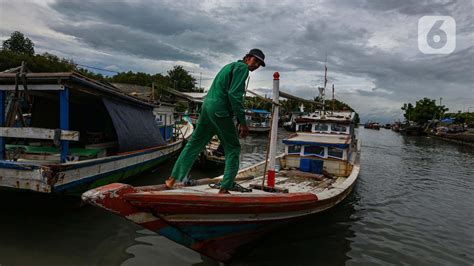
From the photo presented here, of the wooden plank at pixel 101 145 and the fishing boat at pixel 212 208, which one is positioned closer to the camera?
the fishing boat at pixel 212 208

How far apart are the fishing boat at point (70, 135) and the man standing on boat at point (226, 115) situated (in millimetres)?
2572

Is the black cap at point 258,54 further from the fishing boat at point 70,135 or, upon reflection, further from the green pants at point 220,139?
the fishing boat at point 70,135

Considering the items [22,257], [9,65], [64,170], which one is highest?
A: [9,65]

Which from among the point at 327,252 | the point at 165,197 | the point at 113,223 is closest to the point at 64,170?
the point at 113,223

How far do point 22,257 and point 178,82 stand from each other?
59787 mm

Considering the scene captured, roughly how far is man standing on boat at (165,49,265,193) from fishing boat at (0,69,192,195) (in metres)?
2.57

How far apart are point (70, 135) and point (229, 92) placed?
360cm

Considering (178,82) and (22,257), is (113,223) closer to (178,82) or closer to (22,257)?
(22,257)

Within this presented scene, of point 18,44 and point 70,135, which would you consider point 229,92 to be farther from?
point 18,44

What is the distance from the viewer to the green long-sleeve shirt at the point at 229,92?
3705 millimetres

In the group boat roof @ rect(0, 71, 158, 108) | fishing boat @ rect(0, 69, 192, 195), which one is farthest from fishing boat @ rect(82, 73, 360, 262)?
boat roof @ rect(0, 71, 158, 108)

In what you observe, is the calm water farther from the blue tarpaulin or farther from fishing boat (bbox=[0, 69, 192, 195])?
the blue tarpaulin

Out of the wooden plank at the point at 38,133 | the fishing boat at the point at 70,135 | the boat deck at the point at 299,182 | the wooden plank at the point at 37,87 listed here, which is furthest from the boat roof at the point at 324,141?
the wooden plank at the point at 37,87

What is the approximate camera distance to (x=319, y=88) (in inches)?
479
